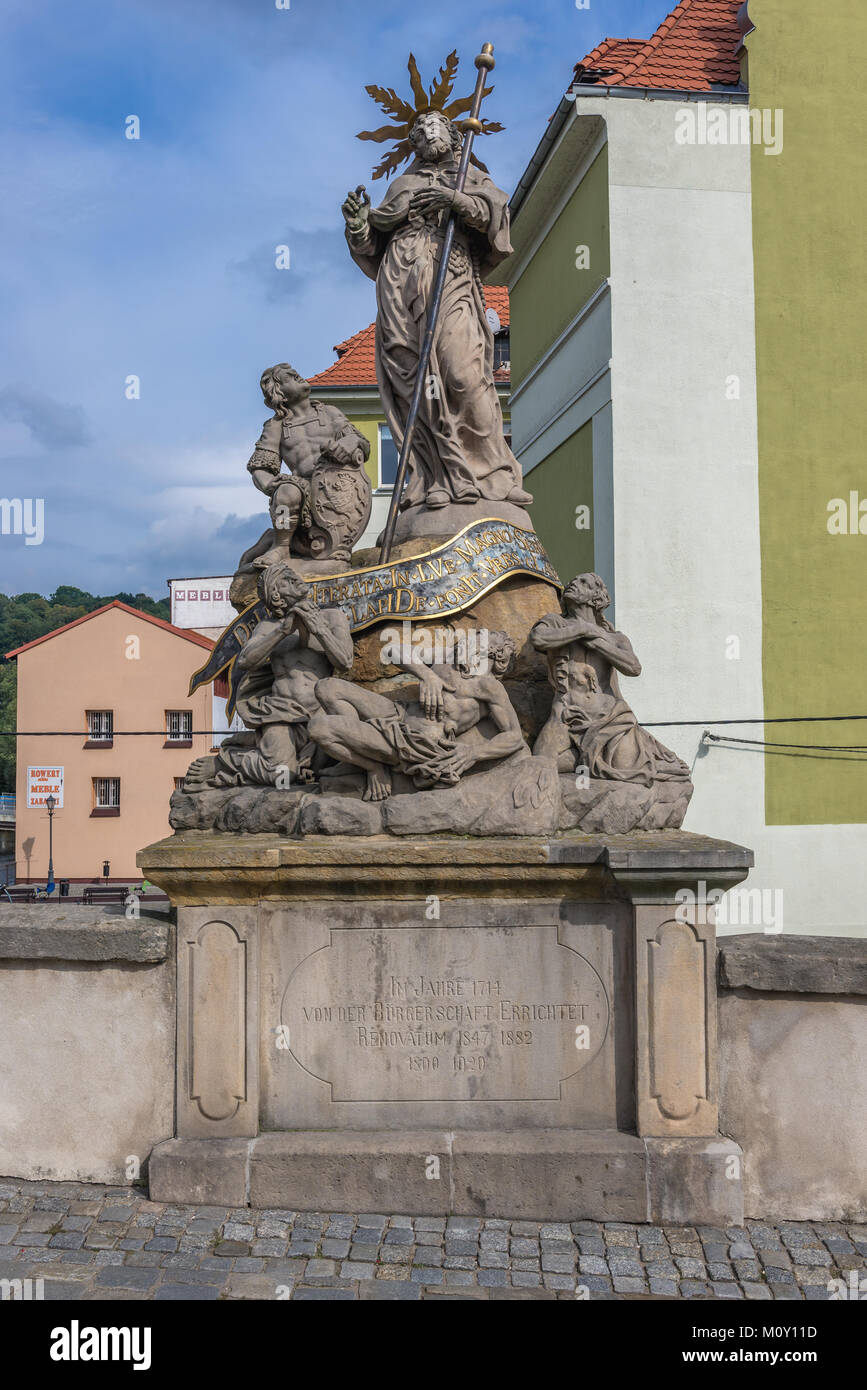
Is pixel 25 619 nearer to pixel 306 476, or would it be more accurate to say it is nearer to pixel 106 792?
pixel 106 792

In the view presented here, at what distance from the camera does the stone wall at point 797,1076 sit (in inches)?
195

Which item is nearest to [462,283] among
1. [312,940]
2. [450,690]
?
[450,690]

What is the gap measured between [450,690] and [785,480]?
1071 centimetres

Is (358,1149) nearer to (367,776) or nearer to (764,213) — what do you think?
(367,776)

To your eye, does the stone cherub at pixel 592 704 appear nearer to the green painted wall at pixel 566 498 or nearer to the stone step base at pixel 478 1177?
the stone step base at pixel 478 1177

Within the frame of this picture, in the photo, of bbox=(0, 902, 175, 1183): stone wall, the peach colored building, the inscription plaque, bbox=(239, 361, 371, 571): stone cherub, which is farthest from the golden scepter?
the peach colored building

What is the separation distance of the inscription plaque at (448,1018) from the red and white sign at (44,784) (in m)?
26.6

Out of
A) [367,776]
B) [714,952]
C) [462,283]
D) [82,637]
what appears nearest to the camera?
[714,952]

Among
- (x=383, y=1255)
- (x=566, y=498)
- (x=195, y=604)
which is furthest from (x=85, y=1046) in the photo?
(x=195, y=604)

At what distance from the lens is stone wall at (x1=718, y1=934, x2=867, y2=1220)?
496 cm

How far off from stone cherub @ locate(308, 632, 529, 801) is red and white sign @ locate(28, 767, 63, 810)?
26.2 m

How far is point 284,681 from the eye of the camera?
5.81m

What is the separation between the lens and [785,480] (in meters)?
14.8

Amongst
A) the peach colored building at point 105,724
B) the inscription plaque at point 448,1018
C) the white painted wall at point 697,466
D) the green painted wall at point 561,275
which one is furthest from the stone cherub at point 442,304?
the peach colored building at point 105,724
